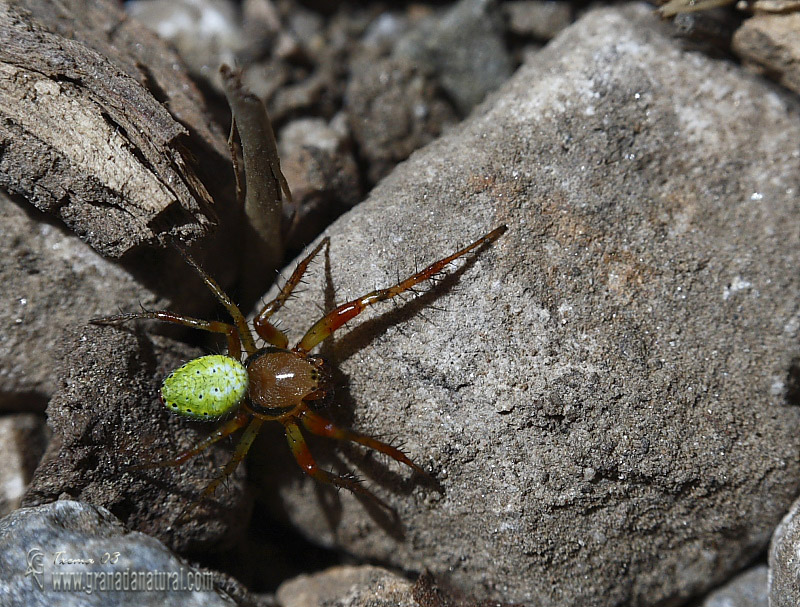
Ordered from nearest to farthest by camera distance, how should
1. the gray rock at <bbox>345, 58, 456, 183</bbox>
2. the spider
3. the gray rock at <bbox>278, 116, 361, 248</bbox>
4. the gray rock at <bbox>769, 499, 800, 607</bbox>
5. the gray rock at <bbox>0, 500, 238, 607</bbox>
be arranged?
the gray rock at <bbox>0, 500, 238, 607</bbox> → the gray rock at <bbox>769, 499, 800, 607</bbox> → the spider → the gray rock at <bbox>278, 116, 361, 248</bbox> → the gray rock at <bbox>345, 58, 456, 183</bbox>

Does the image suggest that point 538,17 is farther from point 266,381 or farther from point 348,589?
point 348,589

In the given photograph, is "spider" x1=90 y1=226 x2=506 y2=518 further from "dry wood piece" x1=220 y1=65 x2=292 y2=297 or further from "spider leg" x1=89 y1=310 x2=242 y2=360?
"dry wood piece" x1=220 y1=65 x2=292 y2=297

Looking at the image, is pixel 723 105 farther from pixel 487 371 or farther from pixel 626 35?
pixel 487 371

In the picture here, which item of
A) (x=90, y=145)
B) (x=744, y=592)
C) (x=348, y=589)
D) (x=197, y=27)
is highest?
(x=197, y=27)

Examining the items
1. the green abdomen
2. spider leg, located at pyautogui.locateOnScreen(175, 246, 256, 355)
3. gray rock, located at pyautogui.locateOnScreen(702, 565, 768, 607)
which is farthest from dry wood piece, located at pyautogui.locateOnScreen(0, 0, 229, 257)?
gray rock, located at pyautogui.locateOnScreen(702, 565, 768, 607)

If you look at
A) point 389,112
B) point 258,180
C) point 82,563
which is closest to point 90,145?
point 258,180
